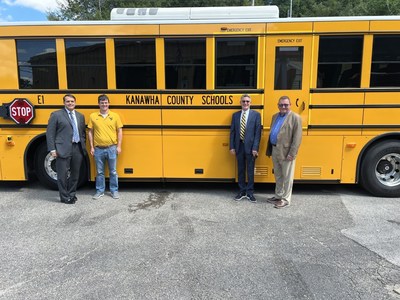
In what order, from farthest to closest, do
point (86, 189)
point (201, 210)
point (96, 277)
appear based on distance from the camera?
point (86, 189), point (201, 210), point (96, 277)

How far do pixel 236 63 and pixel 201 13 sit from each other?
3.30 ft

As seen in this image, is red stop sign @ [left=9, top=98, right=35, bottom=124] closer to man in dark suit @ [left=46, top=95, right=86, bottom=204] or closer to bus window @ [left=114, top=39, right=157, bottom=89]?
man in dark suit @ [left=46, top=95, right=86, bottom=204]

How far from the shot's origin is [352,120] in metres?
5.32

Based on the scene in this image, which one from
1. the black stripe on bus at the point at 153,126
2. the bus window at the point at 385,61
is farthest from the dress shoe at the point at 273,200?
the bus window at the point at 385,61

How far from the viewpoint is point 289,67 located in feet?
17.3

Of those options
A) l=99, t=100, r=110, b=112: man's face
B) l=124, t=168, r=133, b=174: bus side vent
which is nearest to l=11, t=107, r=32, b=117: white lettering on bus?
l=99, t=100, r=110, b=112: man's face

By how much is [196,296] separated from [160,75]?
3.60 m

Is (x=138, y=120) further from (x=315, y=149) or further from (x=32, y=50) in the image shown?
(x=315, y=149)

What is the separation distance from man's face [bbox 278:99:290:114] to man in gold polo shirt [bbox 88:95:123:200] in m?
2.56

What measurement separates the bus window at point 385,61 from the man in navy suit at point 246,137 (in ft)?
6.44

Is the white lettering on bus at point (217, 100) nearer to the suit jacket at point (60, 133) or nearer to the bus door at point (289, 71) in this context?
the bus door at point (289, 71)

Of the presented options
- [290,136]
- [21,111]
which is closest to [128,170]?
[21,111]

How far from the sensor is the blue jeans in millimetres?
5426

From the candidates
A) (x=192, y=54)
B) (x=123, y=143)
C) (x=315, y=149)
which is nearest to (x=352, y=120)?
(x=315, y=149)
